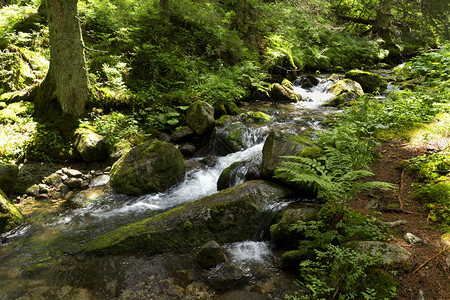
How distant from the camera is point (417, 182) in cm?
390

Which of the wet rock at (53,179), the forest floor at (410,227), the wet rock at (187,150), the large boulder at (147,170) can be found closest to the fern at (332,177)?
the forest floor at (410,227)

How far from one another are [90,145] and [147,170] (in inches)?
85.5

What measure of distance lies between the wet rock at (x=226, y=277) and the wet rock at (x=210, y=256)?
0.10 meters

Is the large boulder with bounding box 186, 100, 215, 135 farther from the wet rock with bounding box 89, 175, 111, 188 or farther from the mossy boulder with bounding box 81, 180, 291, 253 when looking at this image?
the mossy boulder with bounding box 81, 180, 291, 253

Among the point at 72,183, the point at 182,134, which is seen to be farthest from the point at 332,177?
the point at 72,183

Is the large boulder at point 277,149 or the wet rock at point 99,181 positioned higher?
the large boulder at point 277,149

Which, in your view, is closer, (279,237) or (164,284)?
(164,284)

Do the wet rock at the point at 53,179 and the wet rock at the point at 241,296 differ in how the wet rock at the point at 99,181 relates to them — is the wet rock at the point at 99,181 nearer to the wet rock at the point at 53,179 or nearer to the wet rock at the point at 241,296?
the wet rock at the point at 53,179

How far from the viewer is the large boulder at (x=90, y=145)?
7.05 metres

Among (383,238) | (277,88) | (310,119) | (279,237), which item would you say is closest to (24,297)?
(279,237)

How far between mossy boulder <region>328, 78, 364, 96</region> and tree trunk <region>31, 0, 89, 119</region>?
11.6 metres

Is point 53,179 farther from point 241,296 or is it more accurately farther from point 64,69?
point 241,296

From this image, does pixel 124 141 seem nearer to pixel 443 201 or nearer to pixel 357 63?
pixel 443 201

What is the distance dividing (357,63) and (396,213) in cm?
1983
